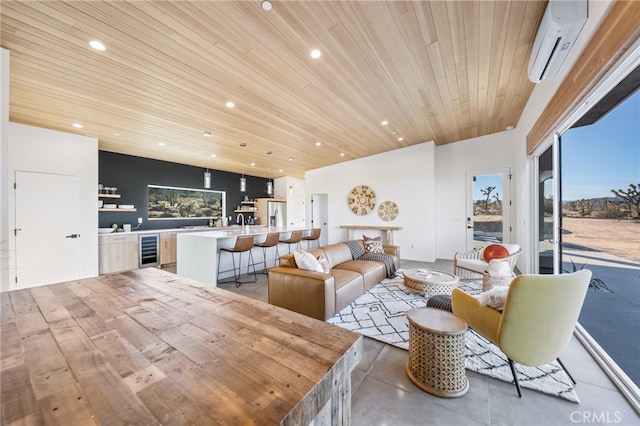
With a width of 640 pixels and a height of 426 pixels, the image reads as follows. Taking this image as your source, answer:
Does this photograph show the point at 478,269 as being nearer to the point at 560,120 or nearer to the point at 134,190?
the point at 560,120

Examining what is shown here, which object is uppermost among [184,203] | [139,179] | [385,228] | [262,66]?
[262,66]

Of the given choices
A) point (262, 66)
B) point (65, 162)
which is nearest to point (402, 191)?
point (262, 66)

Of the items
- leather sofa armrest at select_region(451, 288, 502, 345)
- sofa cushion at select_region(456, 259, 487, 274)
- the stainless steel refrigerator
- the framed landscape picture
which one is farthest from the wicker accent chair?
the framed landscape picture

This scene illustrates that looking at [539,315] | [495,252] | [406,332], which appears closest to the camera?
[539,315]

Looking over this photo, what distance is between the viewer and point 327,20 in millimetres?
2014

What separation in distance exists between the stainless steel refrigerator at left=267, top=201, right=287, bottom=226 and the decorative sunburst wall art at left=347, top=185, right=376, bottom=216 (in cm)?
295

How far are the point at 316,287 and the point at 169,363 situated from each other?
5.99 feet

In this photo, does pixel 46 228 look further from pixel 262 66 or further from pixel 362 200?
pixel 362 200

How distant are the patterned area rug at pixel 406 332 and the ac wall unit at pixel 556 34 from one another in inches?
108

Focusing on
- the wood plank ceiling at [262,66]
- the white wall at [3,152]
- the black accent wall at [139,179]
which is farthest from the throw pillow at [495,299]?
the black accent wall at [139,179]

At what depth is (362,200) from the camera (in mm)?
7051

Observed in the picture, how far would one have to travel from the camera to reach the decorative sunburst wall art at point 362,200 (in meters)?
6.86

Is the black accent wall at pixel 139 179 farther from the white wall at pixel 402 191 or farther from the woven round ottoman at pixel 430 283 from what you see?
the woven round ottoman at pixel 430 283

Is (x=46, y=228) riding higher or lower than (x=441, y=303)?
higher
